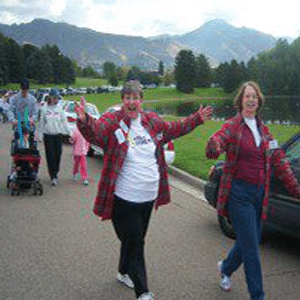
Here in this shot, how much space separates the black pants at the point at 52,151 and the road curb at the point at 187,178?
269cm

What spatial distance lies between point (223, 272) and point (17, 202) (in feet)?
15.2

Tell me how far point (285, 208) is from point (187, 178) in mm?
5121

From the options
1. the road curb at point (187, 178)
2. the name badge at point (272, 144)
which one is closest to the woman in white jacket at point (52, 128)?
the road curb at point (187, 178)

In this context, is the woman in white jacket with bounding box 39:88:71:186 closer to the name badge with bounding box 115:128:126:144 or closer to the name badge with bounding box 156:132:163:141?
the name badge with bounding box 156:132:163:141

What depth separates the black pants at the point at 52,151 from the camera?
10000 millimetres

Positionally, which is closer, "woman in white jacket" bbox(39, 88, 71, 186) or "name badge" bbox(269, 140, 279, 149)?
"name badge" bbox(269, 140, 279, 149)

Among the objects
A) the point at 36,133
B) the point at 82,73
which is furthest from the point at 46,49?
the point at 36,133

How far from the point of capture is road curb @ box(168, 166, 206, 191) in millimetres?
9883

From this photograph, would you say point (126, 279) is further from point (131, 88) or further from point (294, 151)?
point (294, 151)

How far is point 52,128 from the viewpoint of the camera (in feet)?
32.7

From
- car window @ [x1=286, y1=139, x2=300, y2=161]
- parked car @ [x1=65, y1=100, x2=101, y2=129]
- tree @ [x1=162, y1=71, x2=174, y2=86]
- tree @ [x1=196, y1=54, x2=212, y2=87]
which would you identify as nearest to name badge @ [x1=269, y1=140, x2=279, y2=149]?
car window @ [x1=286, y1=139, x2=300, y2=161]

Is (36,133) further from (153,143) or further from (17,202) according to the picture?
(153,143)

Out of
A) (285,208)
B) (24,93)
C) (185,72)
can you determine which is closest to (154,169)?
(285,208)

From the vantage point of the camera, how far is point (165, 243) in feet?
20.3
